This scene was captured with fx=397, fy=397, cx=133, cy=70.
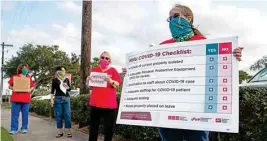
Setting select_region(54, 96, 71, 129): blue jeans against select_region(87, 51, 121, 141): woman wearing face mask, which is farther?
select_region(54, 96, 71, 129): blue jeans

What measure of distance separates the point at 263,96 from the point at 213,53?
64.6 inches

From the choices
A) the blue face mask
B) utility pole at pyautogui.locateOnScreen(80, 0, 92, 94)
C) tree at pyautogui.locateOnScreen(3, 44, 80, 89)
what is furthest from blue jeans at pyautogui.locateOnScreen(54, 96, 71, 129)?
tree at pyautogui.locateOnScreen(3, 44, 80, 89)

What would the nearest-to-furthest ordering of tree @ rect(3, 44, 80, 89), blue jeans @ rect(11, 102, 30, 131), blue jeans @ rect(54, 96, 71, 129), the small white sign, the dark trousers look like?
the small white sign < the dark trousers < blue jeans @ rect(54, 96, 71, 129) < blue jeans @ rect(11, 102, 30, 131) < tree @ rect(3, 44, 80, 89)

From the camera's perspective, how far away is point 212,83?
12.6 ft

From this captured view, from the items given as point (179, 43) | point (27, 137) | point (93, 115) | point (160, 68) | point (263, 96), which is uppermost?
point (179, 43)

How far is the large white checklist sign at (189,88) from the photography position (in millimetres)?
3748

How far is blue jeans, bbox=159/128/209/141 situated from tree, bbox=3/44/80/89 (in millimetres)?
59798

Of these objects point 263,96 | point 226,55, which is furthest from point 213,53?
point 263,96

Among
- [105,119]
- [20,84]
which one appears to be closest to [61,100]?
[20,84]

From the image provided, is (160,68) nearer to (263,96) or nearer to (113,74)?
(263,96)

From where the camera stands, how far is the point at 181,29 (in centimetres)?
415

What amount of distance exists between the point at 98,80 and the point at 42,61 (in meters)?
60.2

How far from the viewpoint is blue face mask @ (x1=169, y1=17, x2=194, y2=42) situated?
4129 millimetres

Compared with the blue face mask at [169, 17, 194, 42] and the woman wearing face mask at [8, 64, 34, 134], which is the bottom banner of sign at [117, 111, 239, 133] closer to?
the blue face mask at [169, 17, 194, 42]
